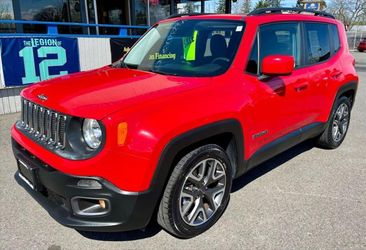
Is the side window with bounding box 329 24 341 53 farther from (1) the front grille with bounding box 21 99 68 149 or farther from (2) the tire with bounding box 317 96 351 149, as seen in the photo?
(1) the front grille with bounding box 21 99 68 149

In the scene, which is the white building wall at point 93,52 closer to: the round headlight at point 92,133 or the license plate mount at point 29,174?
the license plate mount at point 29,174

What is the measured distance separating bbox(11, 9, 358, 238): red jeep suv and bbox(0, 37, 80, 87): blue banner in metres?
3.84

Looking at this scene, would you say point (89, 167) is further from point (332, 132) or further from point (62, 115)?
point (332, 132)

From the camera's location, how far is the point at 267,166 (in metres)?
4.38

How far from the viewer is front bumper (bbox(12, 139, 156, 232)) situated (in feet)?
7.75

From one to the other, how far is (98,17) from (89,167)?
12.6 m

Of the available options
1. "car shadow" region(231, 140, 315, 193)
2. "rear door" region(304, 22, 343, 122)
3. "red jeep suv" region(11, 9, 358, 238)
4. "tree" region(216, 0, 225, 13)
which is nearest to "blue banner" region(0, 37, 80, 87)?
"red jeep suv" region(11, 9, 358, 238)

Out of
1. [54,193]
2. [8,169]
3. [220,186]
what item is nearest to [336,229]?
[220,186]

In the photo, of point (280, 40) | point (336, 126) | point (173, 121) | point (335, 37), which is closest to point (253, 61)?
point (280, 40)

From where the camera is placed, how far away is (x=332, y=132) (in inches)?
193

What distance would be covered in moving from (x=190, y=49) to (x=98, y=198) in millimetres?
1835

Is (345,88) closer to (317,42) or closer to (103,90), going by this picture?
(317,42)

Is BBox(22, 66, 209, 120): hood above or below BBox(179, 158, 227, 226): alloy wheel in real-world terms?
above

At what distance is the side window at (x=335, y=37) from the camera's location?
185 inches
